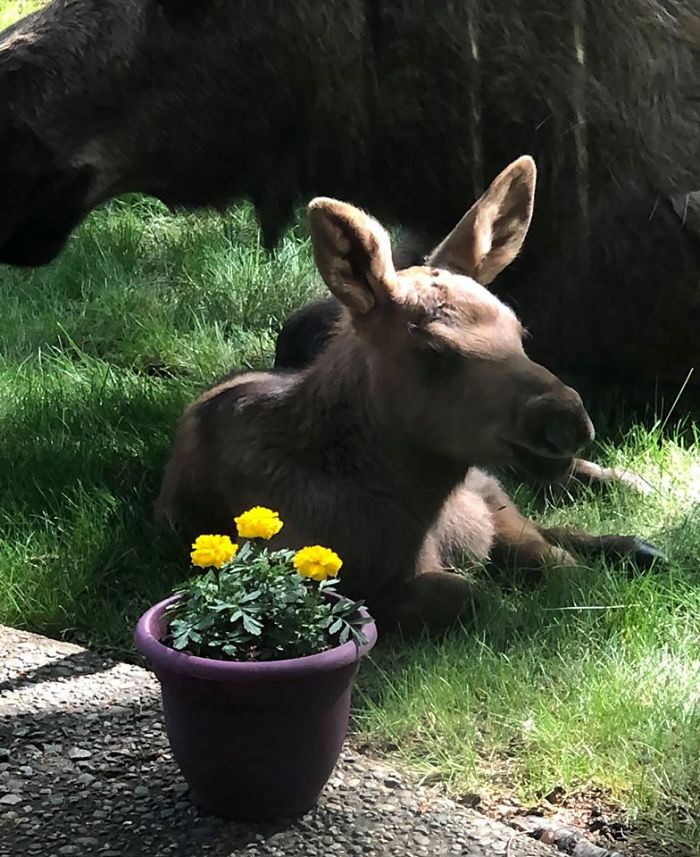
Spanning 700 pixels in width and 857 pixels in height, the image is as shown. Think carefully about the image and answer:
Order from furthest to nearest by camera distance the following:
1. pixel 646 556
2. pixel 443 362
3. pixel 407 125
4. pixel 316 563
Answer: pixel 407 125 → pixel 646 556 → pixel 443 362 → pixel 316 563

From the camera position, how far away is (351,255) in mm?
3045

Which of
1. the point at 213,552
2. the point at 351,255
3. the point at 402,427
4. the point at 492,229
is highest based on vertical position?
A: the point at 351,255

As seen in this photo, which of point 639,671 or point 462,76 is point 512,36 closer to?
point 462,76

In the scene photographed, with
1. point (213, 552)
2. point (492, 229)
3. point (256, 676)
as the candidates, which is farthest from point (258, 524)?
point (492, 229)

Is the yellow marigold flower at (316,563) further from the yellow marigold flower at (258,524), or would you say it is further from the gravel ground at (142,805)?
the gravel ground at (142,805)

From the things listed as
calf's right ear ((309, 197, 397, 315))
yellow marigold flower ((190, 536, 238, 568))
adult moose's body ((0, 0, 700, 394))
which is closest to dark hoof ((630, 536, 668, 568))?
calf's right ear ((309, 197, 397, 315))

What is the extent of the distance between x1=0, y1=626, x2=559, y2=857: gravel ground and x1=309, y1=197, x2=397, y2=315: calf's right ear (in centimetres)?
104

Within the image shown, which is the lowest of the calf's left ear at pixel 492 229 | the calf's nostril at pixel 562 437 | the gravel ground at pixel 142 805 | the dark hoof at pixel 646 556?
the dark hoof at pixel 646 556

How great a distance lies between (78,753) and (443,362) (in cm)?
116

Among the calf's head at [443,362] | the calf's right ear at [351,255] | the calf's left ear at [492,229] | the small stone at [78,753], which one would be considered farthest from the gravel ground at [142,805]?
the calf's left ear at [492,229]

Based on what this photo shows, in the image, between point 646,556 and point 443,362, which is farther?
point 646,556

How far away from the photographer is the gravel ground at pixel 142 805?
2.44 metres

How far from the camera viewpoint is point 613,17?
4352mm

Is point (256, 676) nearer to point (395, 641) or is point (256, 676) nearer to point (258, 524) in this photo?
point (258, 524)
